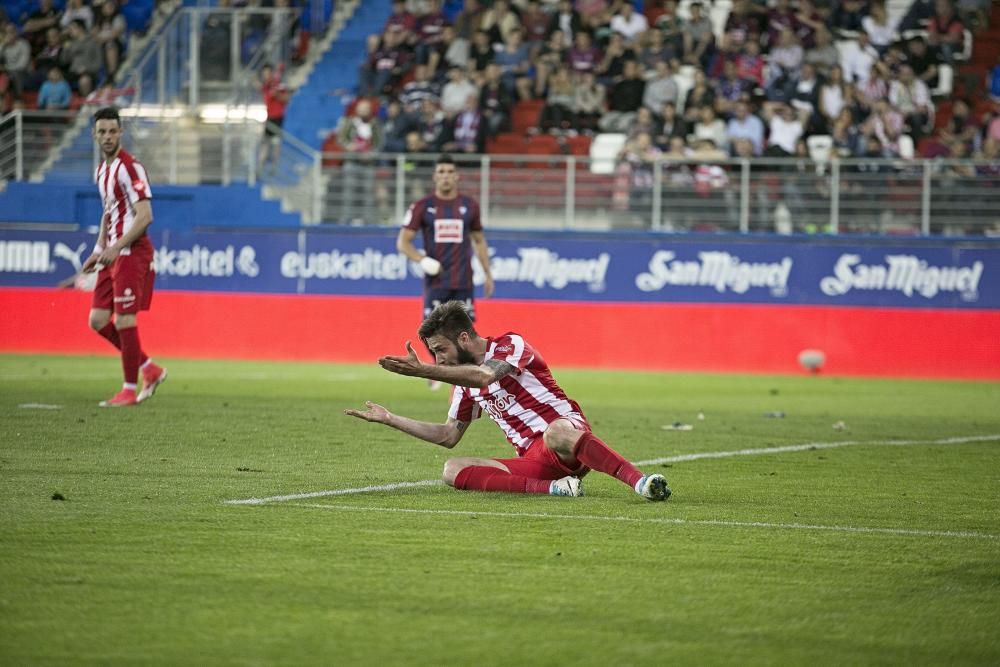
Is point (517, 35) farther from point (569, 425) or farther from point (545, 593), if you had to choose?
point (545, 593)

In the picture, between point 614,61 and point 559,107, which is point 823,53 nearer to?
point 614,61

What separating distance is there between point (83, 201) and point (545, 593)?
20.3 meters

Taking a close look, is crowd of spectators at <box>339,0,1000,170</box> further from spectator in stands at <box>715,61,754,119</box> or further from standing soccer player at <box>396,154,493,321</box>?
standing soccer player at <box>396,154,493,321</box>

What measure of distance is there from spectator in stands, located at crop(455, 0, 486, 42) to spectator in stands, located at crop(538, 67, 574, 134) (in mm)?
2216

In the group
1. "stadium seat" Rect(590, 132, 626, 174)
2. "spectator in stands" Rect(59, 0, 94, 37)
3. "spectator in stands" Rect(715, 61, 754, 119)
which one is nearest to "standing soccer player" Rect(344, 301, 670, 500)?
"stadium seat" Rect(590, 132, 626, 174)

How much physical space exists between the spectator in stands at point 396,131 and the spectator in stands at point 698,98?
427 centimetres

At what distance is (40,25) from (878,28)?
14379 millimetres

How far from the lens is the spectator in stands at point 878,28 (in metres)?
24.5

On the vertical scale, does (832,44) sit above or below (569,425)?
above

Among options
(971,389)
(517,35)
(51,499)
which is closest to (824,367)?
(971,389)

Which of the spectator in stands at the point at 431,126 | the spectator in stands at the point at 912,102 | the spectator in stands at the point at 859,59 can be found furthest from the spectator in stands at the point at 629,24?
the spectator in stands at the point at 912,102

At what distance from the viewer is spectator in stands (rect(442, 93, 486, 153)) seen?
77.7ft

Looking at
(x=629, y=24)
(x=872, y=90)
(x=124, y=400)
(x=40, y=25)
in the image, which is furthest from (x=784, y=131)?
(x=40, y=25)

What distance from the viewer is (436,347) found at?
725cm
